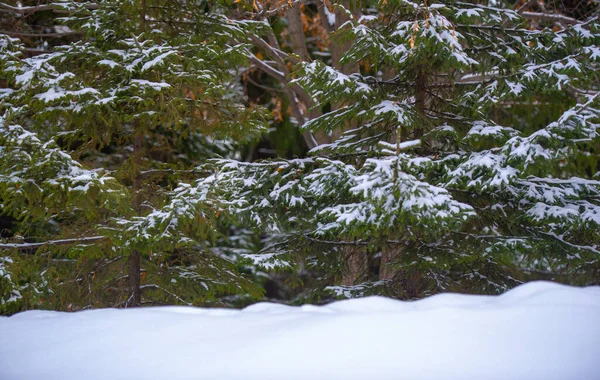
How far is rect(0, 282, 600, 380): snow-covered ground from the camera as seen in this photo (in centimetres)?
279

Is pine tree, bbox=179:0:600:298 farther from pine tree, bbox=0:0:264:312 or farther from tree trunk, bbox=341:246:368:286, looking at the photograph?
tree trunk, bbox=341:246:368:286

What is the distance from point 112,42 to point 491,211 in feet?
15.8

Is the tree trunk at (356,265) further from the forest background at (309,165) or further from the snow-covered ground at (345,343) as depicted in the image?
the snow-covered ground at (345,343)

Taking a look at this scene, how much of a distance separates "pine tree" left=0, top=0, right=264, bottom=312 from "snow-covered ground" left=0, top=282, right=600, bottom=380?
5.66 ft

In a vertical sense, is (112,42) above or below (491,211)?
above

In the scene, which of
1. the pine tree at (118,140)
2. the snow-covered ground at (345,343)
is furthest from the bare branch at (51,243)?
the snow-covered ground at (345,343)

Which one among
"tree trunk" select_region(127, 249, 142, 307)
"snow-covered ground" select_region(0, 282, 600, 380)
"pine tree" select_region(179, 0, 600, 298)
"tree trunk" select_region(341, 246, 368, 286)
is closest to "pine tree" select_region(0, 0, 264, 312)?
"tree trunk" select_region(127, 249, 142, 307)

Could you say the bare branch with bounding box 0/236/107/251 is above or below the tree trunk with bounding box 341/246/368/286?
above

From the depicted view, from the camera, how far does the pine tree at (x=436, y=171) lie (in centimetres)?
479

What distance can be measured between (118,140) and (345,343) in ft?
Answer: 14.9

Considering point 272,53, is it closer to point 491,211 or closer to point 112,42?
point 112,42

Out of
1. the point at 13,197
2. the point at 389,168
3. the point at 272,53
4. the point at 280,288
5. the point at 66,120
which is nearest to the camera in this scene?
the point at 389,168

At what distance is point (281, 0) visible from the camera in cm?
714

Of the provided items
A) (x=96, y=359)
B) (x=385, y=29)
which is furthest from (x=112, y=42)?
(x=96, y=359)
